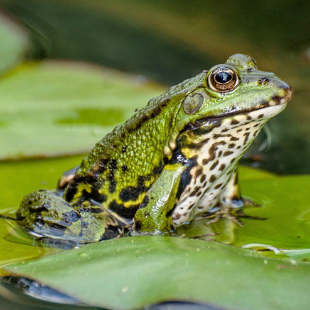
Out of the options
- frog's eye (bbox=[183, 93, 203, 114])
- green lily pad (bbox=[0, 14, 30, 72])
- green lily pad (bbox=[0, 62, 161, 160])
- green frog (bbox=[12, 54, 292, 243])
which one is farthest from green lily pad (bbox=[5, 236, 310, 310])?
green lily pad (bbox=[0, 14, 30, 72])

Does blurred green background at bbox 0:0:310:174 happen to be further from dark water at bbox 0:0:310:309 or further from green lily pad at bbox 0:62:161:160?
green lily pad at bbox 0:62:161:160

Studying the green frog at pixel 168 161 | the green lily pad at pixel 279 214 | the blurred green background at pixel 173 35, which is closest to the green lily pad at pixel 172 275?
the green lily pad at pixel 279 214

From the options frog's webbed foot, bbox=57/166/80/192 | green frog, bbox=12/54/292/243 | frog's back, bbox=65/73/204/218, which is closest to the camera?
green frog, bbox=12/54/292/243

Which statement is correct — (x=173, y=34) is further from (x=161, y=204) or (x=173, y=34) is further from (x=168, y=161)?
(x=161, y=204)

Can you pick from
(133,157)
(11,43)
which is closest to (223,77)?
(133,157)

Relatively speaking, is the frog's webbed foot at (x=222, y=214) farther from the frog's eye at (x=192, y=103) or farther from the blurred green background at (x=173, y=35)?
the blurred green background at (x=173, y=35)

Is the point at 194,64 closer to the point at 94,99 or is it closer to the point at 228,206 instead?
the point at 94,99

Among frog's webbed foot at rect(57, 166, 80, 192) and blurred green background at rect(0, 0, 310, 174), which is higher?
blurred green background at rect(0, 0, 310, 174)
